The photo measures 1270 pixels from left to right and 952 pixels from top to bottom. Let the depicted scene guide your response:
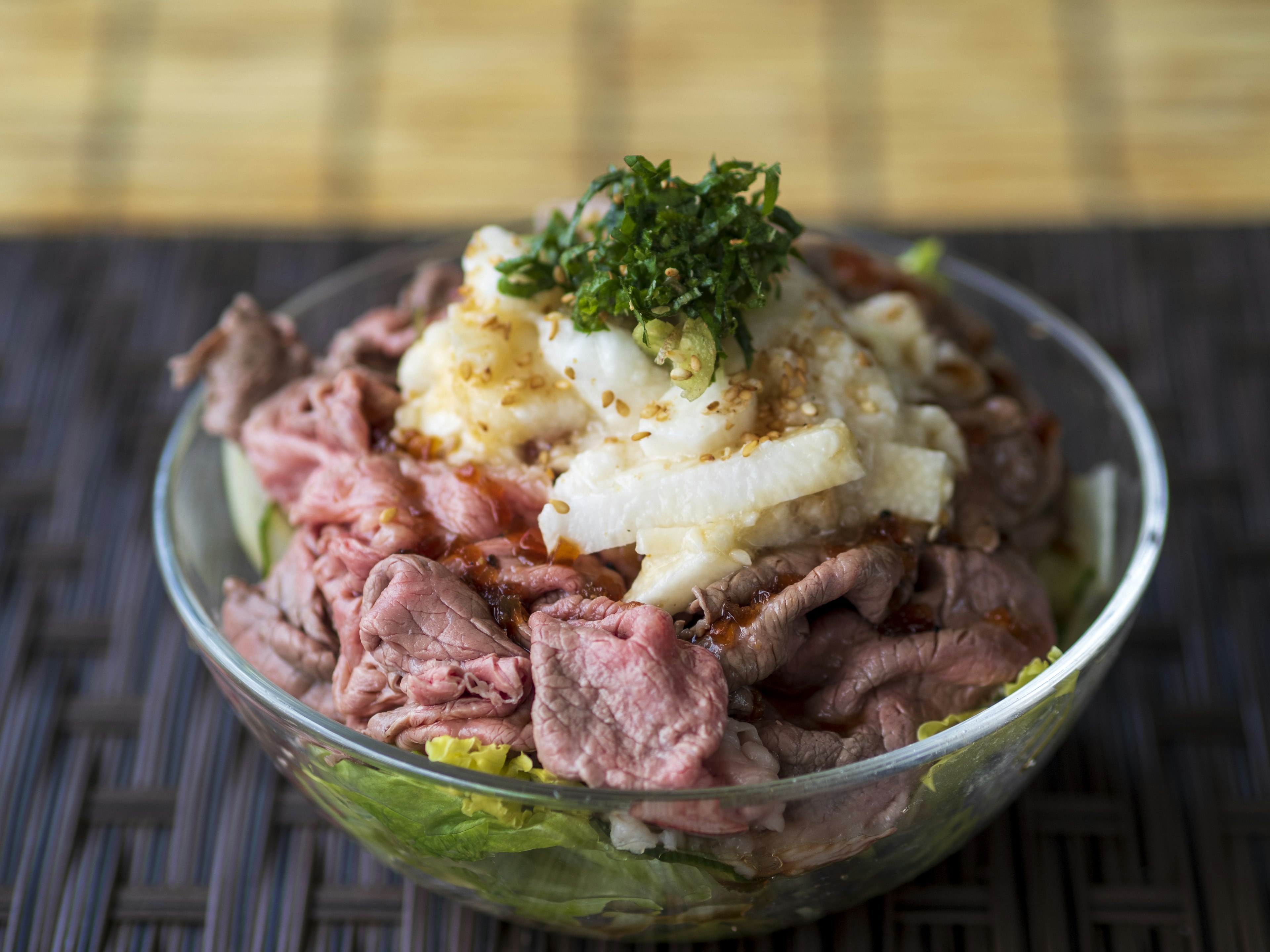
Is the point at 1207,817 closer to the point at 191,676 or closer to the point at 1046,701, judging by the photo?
the point at 1046,701

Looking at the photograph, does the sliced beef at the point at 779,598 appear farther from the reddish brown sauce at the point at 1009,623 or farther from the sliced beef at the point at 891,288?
the sliced beef at the point at 891,288

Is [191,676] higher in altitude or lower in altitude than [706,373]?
lower

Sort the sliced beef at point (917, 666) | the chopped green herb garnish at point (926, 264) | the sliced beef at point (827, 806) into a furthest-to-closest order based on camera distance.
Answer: the chopped green herb garnish at point (926, 264) < the sliced beef at point (917, 666) < the sliced beef at point (827, 806)

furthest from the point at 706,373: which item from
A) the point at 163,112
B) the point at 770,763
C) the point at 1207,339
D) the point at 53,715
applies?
the point at 163,112

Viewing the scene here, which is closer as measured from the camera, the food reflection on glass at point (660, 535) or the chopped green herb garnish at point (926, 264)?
the food reflection on glass at point (660, 535)

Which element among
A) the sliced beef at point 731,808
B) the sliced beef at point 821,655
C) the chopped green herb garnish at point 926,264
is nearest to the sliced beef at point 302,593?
the sliced beef at point 731,808

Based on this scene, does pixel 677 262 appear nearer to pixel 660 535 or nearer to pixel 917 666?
pixel 660 535
